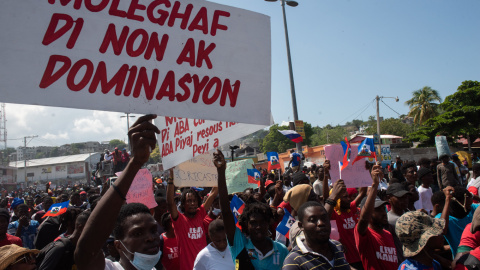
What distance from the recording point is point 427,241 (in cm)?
270

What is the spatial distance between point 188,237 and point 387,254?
229 cm

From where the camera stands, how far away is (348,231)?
14.4ft

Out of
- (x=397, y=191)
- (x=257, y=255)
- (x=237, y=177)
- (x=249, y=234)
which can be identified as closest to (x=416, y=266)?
(x=257, y=255)

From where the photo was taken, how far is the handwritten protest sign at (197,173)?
4605mm

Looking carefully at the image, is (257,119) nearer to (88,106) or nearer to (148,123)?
(148,123)

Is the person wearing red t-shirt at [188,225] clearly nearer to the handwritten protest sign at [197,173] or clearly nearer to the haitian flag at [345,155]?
the handwritten protest sign at [197,173]

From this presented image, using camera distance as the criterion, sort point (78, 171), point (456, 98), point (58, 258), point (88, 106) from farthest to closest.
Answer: point (78, 171)
point (456, 98)
point (58, 258)
point (88, 106)

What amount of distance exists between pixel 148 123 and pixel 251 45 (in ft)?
3.49

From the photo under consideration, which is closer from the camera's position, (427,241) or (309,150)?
(427,241)

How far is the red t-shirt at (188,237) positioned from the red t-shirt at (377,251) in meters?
1.92

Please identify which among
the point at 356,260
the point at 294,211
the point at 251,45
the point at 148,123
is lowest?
the point at 356,260

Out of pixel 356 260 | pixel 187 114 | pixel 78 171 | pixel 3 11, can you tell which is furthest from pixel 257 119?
pixel 78 171

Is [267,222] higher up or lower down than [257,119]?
lower down

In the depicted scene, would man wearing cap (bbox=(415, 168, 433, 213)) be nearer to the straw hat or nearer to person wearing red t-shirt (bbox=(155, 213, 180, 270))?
person wearing red t-shirt (bbox=(155, 213, 180, 270))
